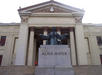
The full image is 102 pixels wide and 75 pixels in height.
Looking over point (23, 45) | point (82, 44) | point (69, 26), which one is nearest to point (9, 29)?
point (23, 45)

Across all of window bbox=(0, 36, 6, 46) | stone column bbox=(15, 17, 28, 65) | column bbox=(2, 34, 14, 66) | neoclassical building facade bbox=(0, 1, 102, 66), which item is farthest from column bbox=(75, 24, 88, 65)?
window bbox=(0, 36, 6, 46)

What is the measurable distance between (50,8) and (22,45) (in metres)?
9.66

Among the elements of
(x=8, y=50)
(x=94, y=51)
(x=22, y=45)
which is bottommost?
(x=94, y=51)

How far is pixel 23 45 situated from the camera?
813 inches

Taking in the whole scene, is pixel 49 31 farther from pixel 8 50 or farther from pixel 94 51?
pixel 94 51

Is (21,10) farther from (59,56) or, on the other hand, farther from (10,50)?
(59,56)

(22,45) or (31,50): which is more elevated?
(22,45)

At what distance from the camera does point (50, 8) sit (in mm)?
24047

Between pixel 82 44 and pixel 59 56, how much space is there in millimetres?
13475

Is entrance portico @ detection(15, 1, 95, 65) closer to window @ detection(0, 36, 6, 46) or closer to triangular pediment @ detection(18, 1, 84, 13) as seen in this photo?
triangular pediment @ detection(18, 1, 84, 13)

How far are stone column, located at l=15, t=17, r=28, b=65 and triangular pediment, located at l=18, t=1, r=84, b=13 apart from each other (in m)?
2.28

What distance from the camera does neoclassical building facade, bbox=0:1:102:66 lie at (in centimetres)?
2142

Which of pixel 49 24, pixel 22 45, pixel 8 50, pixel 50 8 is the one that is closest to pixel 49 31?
pixel 49 24

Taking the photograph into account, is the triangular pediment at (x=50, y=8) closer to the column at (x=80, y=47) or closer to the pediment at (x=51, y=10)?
the pediment at (x=51, y=10)
